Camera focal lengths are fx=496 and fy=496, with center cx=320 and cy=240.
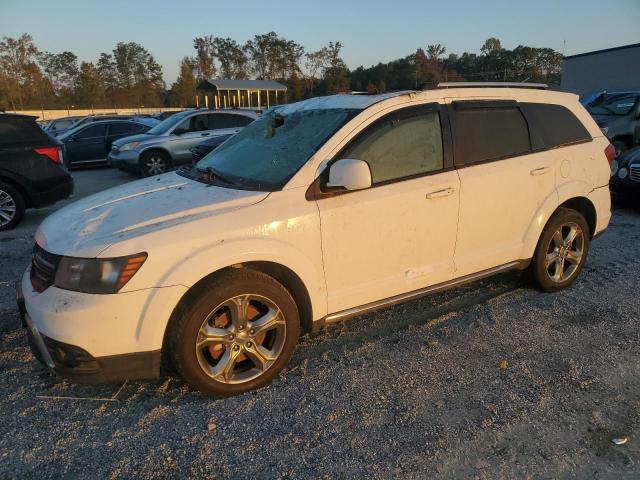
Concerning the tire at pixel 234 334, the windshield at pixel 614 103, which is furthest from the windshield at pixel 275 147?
the windshield at pixel 614 103

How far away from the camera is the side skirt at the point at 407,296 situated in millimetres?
3309

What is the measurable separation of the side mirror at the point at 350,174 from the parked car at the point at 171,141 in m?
9.30

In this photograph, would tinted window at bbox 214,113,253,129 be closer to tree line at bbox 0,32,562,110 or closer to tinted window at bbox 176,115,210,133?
tinted window at bbox 176,115,210,133

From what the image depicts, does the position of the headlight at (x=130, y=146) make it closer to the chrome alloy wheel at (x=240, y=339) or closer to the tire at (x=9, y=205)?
the tire at (x=9, y=205)

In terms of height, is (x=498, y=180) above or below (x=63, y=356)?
above

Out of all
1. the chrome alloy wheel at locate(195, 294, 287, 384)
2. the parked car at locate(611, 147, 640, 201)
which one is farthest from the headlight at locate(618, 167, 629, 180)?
the chrome alloy wheel at locate(195, 294, 287, 384)

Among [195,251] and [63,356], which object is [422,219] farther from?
[63,356]

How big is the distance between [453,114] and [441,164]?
1.39ft

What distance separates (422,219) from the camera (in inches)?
137

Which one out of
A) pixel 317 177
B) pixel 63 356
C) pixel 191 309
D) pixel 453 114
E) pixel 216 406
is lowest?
pixel 216 406

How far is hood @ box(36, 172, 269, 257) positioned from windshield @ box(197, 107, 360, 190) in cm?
23

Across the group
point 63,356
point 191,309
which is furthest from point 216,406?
point 63,356

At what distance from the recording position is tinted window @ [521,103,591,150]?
4.14 m

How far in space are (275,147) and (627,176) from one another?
20.7 feet
